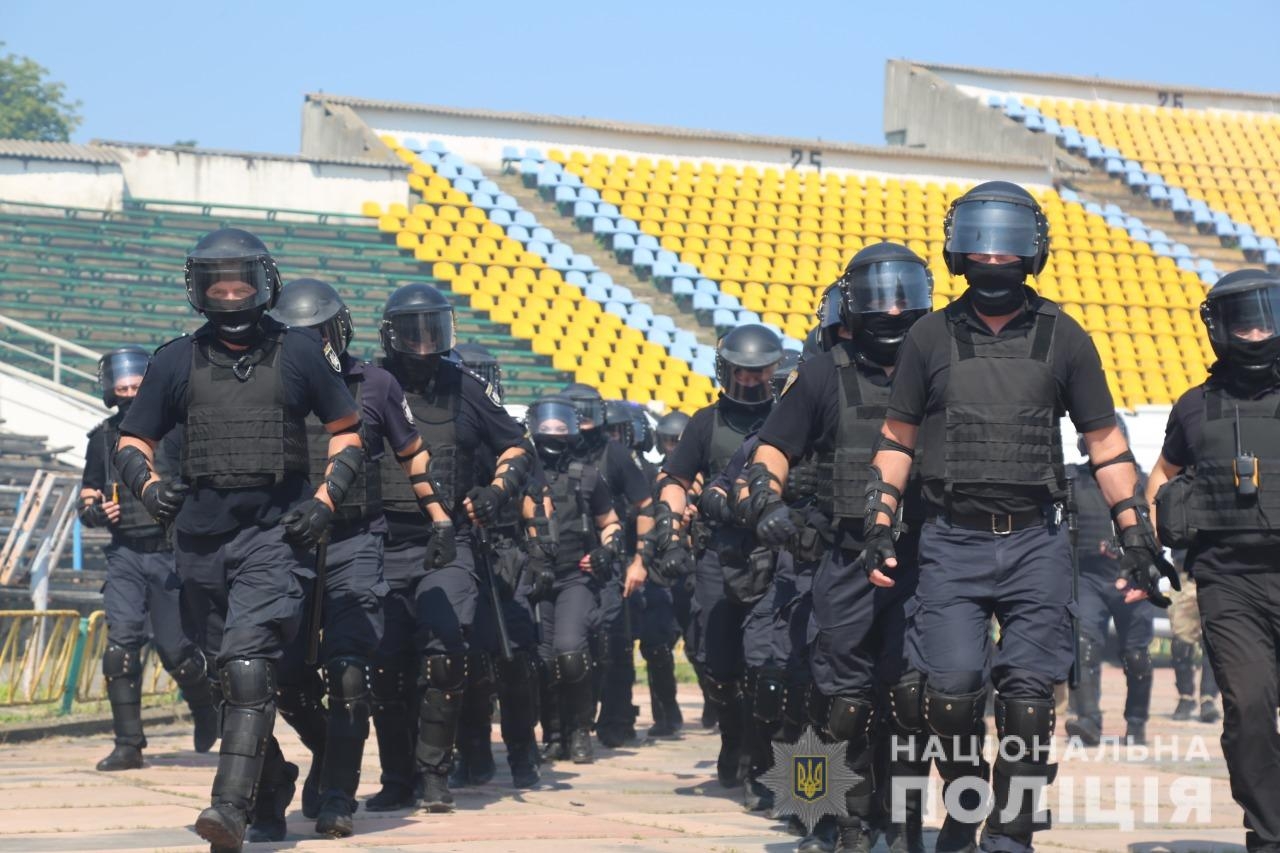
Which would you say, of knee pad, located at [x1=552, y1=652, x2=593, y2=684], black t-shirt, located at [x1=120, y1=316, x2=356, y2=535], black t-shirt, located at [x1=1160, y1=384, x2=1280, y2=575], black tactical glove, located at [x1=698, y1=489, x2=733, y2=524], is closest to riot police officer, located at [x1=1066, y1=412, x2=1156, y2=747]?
→ knee pad, located at [x1=552, y1=652, x2=593, y2=684]

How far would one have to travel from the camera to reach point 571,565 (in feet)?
38.3

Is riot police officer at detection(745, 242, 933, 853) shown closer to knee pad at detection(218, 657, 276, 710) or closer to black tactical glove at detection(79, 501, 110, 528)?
knee pad at detection(218, 657, 276, 710)

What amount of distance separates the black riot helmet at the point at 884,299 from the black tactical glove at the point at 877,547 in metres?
1.06

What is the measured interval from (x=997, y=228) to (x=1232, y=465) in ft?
3.99

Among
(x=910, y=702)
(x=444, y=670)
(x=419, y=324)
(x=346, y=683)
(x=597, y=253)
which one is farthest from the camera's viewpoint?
(x=597, y=253)

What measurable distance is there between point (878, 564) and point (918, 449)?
20.0 inches

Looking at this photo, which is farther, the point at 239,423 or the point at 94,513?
the point at 94,513

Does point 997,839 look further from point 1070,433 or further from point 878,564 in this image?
point 1070,433

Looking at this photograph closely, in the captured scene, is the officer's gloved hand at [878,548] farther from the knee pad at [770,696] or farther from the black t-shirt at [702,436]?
the black t-shirt at [702,436]

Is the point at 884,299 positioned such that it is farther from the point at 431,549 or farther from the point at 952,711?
the point at 431,549

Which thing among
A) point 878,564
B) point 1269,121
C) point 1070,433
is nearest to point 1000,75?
point 1269,121

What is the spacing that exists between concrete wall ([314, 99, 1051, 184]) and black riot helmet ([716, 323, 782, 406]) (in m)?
23.2

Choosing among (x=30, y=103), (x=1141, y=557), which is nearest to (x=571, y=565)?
(x=1141, y=557)

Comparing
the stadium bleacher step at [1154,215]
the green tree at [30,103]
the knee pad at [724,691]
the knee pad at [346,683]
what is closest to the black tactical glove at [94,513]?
the knee pad at [346,683]
